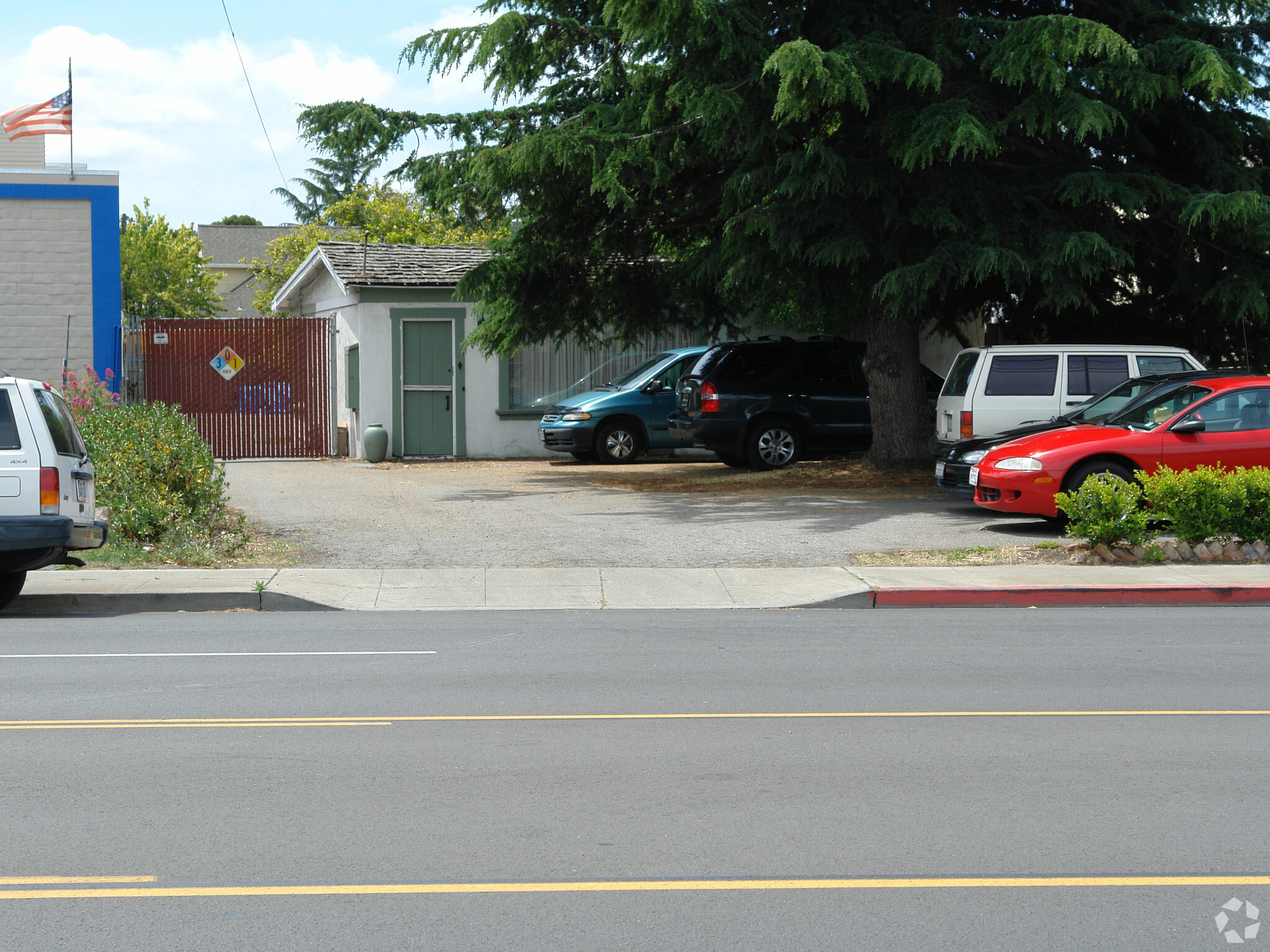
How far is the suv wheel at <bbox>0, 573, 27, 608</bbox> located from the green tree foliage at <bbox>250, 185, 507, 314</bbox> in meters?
31.8

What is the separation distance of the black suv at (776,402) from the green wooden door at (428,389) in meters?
5.32

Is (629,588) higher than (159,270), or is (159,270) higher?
(159,270)

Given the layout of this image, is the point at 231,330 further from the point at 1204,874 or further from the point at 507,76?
the point at 1204,874

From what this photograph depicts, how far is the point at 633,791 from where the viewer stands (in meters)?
5.44

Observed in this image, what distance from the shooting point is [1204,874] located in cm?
446

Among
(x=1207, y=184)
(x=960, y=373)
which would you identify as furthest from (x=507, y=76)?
(x=1207, y=184)

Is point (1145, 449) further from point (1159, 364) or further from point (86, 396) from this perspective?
point (86, 396)

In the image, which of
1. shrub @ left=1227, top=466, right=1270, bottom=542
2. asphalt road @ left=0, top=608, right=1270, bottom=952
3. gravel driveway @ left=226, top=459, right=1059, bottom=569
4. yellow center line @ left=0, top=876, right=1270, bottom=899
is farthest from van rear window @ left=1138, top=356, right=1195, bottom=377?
yellow center line @ left=0, top=876, right=1270, bottom=899

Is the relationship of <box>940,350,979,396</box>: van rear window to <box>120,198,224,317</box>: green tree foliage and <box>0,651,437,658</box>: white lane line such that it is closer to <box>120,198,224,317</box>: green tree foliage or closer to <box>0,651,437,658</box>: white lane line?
<box>0,651,437,658</box>: white lane line

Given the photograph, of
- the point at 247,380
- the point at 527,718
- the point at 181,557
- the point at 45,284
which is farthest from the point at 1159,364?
the point at 45,284

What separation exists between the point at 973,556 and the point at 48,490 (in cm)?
831

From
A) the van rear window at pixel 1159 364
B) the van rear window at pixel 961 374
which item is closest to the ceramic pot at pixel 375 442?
the van rear window at pixel 961 374

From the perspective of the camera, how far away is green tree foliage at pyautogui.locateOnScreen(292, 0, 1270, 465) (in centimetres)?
1598

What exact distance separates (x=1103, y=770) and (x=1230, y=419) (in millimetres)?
9622
